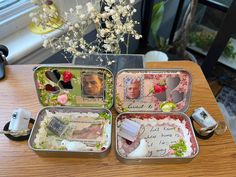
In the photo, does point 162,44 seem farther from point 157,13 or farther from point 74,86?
point 74,86

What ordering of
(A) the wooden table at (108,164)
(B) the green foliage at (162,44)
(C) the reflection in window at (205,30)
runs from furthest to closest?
(B) the green foliage at (162,44) → (C) the reflection in window at (205,30) → (A) the wooden table at (108,164)

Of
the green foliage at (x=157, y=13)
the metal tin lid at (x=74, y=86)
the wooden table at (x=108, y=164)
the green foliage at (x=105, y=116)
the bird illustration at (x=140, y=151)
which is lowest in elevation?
the green foliage at (x=157, y=13)

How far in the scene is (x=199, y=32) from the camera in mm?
1828

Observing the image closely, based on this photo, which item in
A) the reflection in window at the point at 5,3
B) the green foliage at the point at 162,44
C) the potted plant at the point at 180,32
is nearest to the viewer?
the reflection in window at the point at 5,3

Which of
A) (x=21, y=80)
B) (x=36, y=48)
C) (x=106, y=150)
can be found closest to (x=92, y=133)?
(x=106, y=150)

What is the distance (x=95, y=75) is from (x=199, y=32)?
140 centimetres

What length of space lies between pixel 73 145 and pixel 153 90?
0.27 m

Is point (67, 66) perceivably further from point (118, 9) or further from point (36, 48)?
point (36, 48)

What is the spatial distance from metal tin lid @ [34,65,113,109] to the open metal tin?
0.03 m

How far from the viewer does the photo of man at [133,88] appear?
0.68m

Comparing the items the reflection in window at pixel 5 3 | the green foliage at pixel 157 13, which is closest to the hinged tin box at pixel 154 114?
the reflection in window at pixel 5 3

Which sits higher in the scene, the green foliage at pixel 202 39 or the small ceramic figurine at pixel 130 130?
the small ceramic figurine at pixel 130 130

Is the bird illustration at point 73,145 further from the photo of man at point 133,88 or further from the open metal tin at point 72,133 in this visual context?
the photo of man at point 133,88

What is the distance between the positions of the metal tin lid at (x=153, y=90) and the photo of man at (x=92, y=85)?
5 centimetres
